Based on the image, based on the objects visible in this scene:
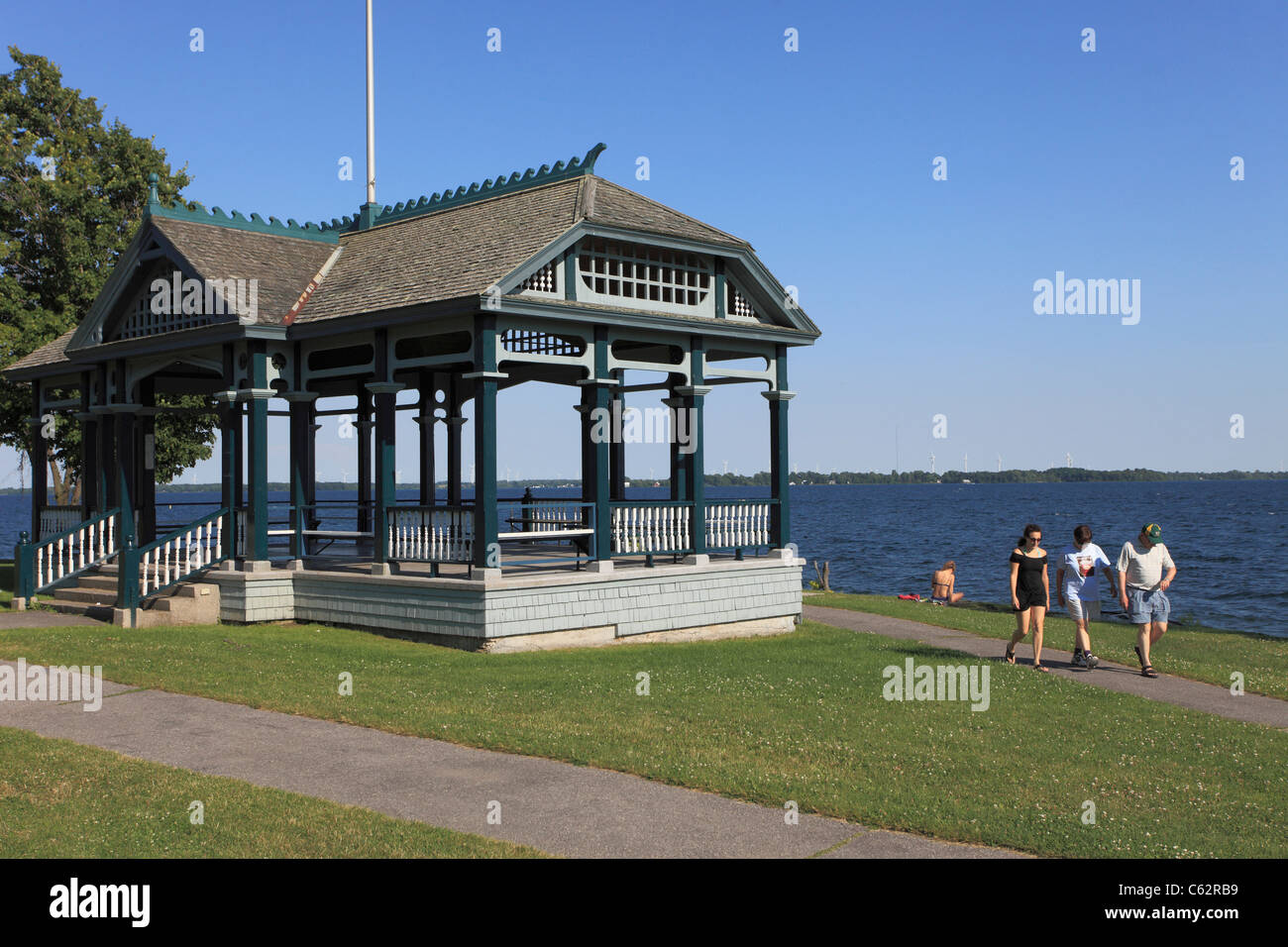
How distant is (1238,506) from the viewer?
147625 millimetres

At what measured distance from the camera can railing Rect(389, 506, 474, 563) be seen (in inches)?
701

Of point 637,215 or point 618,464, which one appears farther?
point 618,464

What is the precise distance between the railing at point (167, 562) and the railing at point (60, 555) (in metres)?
1.58

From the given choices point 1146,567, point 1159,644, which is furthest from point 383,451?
point 1159,644

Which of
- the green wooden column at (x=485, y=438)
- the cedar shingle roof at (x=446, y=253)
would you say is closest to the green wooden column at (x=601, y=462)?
the green wooden column at (x=485, y=438)

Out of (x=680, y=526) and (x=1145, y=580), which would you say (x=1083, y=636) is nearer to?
(x=1145, y=580)

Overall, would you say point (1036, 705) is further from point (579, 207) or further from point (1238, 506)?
point (1238, 506)

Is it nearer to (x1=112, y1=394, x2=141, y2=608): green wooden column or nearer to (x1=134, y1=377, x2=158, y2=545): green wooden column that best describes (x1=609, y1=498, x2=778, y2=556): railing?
(x1=112, y1=394, x2=141, y2=608): green wooden column

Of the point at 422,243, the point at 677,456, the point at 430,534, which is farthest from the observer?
the point at 677,456

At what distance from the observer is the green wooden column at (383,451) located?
18844 mm

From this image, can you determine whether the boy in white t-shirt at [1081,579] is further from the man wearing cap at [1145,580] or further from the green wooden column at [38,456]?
the green wooden column at [38,456]

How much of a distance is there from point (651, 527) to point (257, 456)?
6.47m

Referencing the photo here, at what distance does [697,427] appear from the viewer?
65.2 ft

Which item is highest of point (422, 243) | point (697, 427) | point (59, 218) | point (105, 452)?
point (59, 218)
